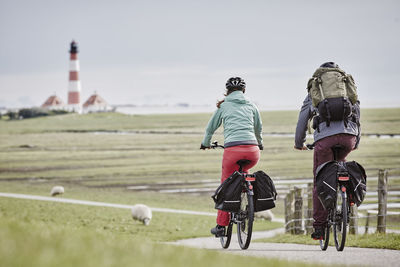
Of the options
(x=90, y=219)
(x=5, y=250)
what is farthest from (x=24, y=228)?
(x=90, y=219)

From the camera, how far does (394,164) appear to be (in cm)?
5012

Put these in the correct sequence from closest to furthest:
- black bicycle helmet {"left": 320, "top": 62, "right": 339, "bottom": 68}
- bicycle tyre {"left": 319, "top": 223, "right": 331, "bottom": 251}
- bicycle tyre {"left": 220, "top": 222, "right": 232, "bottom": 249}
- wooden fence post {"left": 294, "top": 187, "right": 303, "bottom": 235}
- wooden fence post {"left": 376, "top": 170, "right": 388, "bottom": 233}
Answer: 1. black bicycle helmet {"left": 320, "top": 62, "right": 339, "bottom": 68}
2. bicycle tyre {"left": 319, "top": 223, "right": 331, "bottom": 251}
3. bicycle tyre {"left": 220, "top": 222, "right": 232, "bottom": 249}
4. wooden fence post {"left": 376, "top": 170, "right": 388, "bottom": 233}
5. wooden fence post {"left": 294, "top": 187, "right": 303, "bottom": 235}

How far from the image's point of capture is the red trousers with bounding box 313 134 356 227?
9.32 meters

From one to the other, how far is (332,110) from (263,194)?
5.18 ft

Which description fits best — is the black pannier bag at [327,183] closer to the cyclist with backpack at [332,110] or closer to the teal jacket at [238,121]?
the cyclist with backpack at [332,110]

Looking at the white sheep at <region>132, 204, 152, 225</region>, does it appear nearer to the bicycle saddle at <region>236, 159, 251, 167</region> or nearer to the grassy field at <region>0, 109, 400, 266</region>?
the grassy field at <region>0, 109, 400, 266</region>

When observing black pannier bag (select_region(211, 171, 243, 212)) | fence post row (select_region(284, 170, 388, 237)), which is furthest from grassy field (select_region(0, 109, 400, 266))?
black pannier bag (select_region(211, 171, 243, 212))

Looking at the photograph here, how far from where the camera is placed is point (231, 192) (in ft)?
32.4

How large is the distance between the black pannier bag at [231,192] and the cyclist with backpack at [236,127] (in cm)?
22

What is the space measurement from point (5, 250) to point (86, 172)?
43.3 m

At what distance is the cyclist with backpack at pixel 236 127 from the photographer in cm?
996

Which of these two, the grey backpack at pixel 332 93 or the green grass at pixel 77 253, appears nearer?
the green grass at pixel 77 253

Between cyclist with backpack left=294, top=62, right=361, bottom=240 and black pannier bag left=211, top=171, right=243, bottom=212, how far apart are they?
42.1 inches

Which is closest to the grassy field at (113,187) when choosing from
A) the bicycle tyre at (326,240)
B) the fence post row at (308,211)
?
the fence post row at (308,211)
